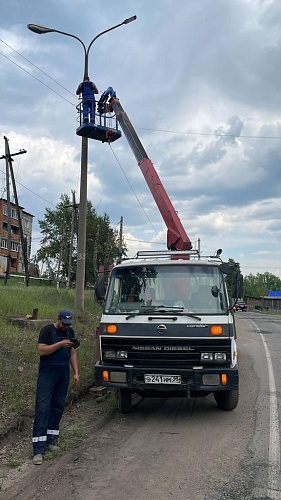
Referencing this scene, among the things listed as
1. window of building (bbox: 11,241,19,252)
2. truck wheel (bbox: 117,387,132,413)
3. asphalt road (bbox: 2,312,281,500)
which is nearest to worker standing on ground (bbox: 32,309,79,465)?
asphalt road (bbox: 2,312,281,500)

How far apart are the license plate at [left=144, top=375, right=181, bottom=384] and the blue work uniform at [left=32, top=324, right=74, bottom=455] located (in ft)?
4.16

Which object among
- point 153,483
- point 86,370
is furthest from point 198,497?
point 86,370

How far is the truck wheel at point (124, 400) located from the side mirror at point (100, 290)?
1354 millimetres

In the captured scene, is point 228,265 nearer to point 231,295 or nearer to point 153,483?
point 231,295

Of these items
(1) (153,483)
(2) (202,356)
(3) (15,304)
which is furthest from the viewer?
(3) (15,304)

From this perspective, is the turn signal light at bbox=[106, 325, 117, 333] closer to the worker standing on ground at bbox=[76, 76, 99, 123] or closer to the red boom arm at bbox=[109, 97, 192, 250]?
the red boom arm at bbox=[109, 97, 192, 250]

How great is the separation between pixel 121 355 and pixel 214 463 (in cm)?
197

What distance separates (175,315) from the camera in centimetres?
621

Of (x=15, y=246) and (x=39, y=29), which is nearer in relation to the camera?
(x=39, y=29)

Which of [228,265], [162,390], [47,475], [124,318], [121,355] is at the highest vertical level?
[228,265]

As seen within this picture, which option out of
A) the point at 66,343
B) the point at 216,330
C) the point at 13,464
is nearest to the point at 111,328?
the point at 66,343

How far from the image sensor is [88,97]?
14711 mm

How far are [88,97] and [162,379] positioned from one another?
1101 centimetres

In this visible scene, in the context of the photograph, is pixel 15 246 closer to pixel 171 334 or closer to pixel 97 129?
pixel 97 129
